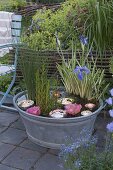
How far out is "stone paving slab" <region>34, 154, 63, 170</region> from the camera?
9.54ft

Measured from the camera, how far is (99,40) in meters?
3.88

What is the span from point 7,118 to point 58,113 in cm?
93

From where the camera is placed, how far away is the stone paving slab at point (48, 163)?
9.54 feet

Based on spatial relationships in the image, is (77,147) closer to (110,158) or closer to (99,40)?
(110,158)

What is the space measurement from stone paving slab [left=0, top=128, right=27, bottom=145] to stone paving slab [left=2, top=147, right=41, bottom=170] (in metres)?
0.15

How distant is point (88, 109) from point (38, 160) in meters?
0.68

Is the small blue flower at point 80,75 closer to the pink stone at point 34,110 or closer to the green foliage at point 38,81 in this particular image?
the green foliage at point 38,81

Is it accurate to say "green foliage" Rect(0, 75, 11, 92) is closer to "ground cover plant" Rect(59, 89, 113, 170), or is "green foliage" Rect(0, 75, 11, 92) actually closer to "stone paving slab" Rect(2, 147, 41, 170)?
"stone paving slab" Rect(2, 147, 41, 170)

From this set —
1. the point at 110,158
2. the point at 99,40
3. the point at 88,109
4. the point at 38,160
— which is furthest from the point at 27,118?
the point at 99,40

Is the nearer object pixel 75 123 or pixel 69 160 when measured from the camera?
pixel 69 160

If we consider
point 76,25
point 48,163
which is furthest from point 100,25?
point 48,163

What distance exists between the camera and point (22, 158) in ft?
→ 10.00

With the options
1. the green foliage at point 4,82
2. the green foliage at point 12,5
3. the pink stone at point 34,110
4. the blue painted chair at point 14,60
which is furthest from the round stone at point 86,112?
the green foliage at point 12,5

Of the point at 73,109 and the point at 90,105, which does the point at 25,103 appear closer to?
the point at 73,109
